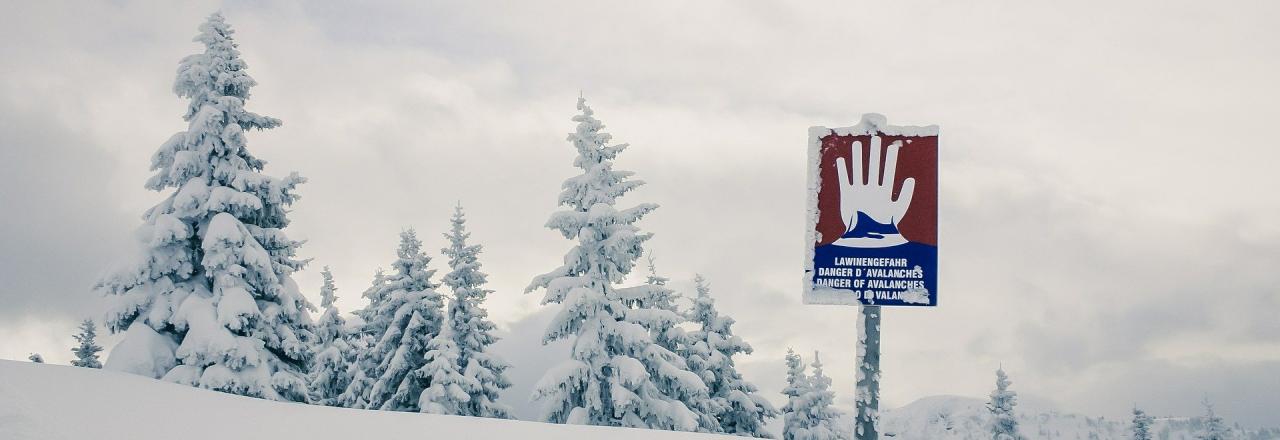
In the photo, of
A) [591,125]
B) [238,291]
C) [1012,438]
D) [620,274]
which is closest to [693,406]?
[620,274]

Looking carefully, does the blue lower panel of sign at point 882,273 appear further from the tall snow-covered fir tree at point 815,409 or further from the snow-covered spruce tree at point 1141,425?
the snow-covered spruce tree at point 1141,425

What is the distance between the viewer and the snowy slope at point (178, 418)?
7.90 metres

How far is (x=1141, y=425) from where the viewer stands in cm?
5216

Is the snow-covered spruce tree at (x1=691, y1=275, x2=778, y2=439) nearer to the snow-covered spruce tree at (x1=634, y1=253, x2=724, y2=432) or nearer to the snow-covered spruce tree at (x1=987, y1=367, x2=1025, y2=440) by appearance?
the snow-covered spruce tree at (x1=634, y1=253, x2=724, y2=432)

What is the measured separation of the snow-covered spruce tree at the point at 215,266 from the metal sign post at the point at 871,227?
49.5 feet

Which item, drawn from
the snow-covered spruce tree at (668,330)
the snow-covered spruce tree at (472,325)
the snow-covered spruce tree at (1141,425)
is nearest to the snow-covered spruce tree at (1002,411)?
the snow-covered spruce tree at (1141,425)

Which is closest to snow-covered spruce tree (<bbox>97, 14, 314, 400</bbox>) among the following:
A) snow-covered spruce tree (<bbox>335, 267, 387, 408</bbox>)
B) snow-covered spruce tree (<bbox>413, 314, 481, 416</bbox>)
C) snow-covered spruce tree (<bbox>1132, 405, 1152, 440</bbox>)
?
snow-covered spruce tree (<bbox>413, 314, 481, 416</bbox>)

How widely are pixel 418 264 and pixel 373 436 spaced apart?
25271 millimetres

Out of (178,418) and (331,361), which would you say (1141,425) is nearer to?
(331,361)

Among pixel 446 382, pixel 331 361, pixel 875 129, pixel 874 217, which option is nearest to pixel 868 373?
pixel 874 217

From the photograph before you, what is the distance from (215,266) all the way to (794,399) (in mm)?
24192

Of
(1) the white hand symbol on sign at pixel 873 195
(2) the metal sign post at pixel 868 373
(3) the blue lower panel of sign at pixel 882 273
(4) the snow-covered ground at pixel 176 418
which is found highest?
(1) the white hand symbol on sign at pixel 873 195

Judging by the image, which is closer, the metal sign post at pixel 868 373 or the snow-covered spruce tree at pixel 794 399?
the metal sign post at pixel 868 373

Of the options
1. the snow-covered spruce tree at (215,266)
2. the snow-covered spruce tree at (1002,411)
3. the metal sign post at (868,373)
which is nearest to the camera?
the metal sign post at (868,373)
